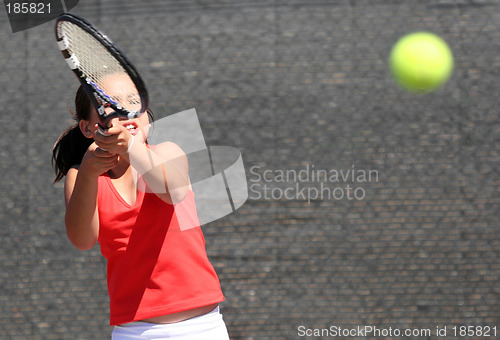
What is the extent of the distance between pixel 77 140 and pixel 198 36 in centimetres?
265

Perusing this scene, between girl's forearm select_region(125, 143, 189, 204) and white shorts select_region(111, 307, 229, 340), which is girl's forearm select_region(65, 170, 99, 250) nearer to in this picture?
girl's forearm select_region(125, 143, 189, 204)

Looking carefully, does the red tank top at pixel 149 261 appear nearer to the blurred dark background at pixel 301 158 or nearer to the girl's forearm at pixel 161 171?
the girl's forearm at pixel 161 171

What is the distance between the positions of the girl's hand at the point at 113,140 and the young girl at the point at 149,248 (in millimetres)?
138

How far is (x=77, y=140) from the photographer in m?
1.92

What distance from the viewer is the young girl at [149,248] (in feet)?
5.25

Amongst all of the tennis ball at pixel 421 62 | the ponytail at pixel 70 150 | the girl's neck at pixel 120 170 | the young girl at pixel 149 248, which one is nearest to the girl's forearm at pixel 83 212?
the young girl at pixel 149 248

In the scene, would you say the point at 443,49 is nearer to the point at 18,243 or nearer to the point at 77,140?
the point at 77,140

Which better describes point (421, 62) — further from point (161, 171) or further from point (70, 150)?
point (161, 171)

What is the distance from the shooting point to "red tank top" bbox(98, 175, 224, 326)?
1623mm

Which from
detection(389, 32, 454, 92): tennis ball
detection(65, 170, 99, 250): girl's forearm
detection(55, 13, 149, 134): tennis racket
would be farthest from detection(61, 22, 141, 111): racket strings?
detection(389, 32, 454, 92): tennis ball

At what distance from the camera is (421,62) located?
3975 mm

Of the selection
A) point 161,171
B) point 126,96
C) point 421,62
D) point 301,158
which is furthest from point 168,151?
point 421,62

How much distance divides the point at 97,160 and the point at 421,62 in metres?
3.06

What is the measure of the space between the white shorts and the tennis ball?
289 centimetres
